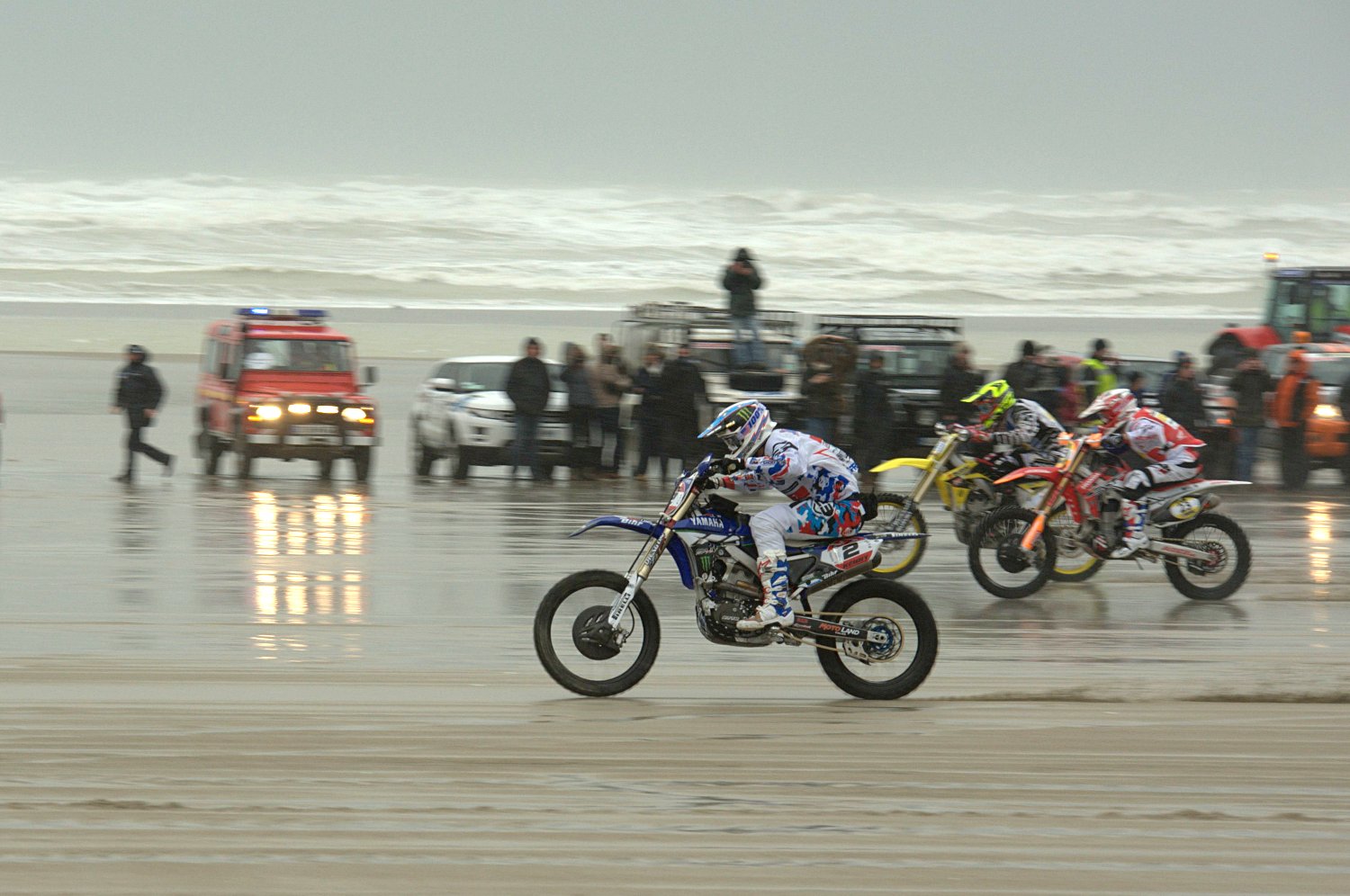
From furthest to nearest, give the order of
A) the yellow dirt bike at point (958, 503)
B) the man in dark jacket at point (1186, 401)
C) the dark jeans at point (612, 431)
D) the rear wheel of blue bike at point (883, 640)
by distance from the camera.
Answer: the dark jeans at point (612, 431) < the man in dark jacket at point (1186, 401) < the yellow dirt bike at point (958, 503) < the rear wheel of blue bike at point (883, 640)

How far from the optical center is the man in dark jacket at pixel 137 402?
22.8m

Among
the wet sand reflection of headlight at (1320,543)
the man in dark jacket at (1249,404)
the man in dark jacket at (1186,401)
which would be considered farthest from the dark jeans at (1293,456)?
the wet sand reflection of headlight at (1320,543)

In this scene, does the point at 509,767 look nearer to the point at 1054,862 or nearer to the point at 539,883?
the point at 539,883

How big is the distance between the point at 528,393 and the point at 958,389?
4.97 meters

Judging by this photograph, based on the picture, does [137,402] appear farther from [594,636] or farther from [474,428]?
[594,636]

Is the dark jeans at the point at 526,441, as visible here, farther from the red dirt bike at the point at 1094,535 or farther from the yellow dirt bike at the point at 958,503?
the red dirt bike at the point at 1094,535

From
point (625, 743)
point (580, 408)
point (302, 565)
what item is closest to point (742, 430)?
point (625, 743)

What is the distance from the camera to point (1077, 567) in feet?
47.4

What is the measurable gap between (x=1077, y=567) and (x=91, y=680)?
292 inches

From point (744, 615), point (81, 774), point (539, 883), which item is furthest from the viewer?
point (744, 615)

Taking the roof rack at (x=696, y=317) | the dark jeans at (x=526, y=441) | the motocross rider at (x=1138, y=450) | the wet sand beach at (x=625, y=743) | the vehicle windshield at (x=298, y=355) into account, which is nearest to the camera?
the wet sand beach at (x=625, y=743)

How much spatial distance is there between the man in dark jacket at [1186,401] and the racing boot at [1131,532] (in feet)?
31.9

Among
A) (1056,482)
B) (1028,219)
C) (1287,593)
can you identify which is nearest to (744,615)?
(1056,482)

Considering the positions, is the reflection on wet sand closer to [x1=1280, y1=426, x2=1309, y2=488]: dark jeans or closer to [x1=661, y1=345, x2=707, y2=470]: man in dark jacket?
[x1=661, y1=345, x2=707, y2=470]: man in dark jacket
